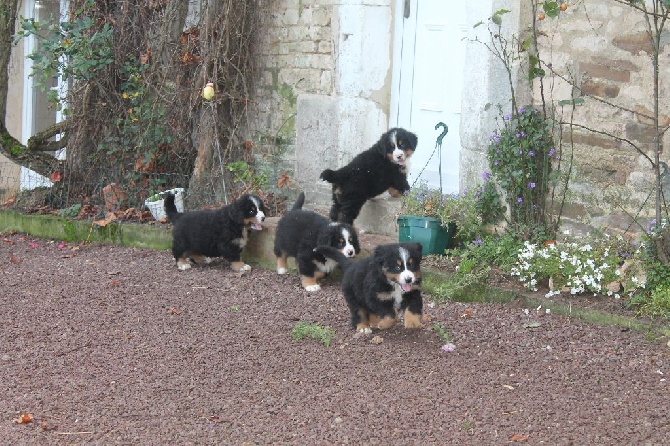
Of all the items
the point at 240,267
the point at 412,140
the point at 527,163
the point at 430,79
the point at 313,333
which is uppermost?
the point at 430,79

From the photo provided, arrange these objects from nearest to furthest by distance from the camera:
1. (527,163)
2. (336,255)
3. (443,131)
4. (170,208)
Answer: (336,255) < (527,163) < (443,131) < (170,208)

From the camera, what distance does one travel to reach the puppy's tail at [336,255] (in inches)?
266

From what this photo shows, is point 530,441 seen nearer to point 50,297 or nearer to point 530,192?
point 530,192

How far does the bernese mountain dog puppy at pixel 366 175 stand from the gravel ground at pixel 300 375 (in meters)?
1.08

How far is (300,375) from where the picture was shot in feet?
18.3

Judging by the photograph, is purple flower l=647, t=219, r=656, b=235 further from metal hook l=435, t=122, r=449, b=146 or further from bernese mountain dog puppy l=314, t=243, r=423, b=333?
metal hook l=435, t=122, r=449, b=146

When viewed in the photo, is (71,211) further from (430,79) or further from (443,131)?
(443,131)

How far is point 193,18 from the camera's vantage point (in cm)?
1033

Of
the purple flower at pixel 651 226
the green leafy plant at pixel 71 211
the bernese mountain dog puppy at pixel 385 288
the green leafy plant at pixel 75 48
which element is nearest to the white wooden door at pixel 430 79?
the purple flower at pixel 651 226

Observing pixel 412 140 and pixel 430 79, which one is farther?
pixel 430 79

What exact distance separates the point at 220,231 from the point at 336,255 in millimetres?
1750

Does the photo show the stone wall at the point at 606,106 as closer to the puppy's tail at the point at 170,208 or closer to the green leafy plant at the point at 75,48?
the puppy's tail at the point at 170,208

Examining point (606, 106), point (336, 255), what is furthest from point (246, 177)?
point (606, 106)

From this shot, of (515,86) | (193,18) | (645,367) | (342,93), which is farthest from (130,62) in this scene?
(645,367)
